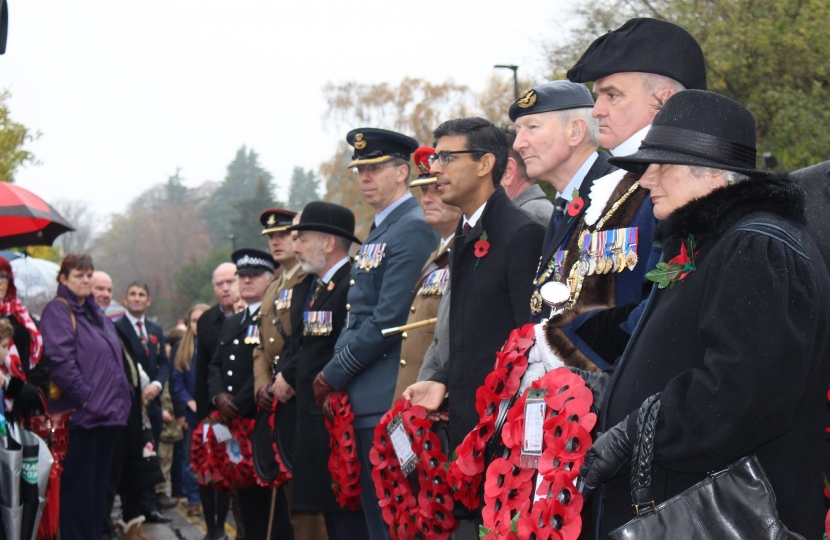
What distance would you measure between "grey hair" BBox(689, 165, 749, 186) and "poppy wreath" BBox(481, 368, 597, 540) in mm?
710

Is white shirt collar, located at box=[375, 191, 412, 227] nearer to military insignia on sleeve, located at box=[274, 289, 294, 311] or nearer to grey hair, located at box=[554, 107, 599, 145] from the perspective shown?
military insignia on sleeve, located at box=[274, 289, 294, 311]

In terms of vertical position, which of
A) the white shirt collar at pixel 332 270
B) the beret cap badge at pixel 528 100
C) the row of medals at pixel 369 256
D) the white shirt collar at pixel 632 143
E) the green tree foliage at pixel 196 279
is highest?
the beret cap badge at pixel 528 100

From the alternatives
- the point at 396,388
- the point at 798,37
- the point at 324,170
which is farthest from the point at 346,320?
the point at 324,170

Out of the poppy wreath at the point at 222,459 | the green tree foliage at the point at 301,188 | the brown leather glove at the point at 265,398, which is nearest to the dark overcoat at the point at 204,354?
the poppy wreath at the point at 222,459

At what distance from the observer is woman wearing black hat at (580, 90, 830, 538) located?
99.1 inches

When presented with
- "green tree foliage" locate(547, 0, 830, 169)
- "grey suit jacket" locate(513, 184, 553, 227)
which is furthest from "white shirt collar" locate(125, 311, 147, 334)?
"green tree foliage" locate(547, 0, 830, 169)

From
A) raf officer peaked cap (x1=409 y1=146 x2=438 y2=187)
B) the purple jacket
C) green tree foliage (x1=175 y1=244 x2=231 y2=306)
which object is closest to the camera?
raf officer peaked cap (x1=409 y1=146 x2=438 y2=187)

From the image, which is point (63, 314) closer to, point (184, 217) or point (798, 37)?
point (798, 37)

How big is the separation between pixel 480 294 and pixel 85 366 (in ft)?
15.8

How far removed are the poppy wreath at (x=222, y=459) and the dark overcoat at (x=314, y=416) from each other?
55.5 inches

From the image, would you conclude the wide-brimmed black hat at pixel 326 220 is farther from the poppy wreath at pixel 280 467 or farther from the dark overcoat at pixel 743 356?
the dark overcoat at pixel 743 356

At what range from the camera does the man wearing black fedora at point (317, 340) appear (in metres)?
6.34

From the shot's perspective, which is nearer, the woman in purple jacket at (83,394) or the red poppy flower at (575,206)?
the red poppy flower at (575,206)

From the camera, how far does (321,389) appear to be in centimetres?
602
